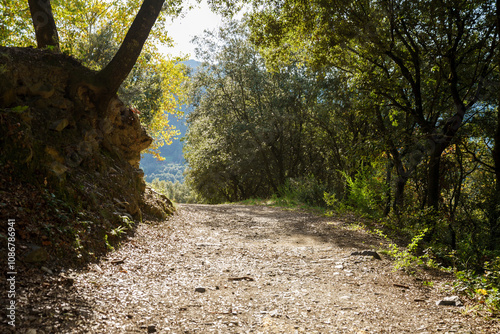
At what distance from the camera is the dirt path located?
2.77 metres

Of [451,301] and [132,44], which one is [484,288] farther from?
[132,44]

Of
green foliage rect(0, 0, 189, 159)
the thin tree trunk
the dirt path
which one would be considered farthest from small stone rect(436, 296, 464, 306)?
green foliage rect(0, 0, 189, 159)

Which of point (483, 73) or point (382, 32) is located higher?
point (382, 32)

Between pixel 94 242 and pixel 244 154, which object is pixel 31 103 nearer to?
pixel 94 242

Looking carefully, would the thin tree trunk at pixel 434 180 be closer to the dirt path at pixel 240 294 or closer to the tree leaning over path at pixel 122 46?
the dirt path at pixel 240 294

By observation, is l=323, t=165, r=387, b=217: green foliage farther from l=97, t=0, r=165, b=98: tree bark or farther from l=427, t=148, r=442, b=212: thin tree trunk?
A: l=97, t=0, r=165, b=98: tree bark

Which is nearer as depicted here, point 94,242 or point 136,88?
point 94,242

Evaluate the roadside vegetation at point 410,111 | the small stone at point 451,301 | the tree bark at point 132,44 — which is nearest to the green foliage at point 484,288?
the roadside vegetation at point 410,111

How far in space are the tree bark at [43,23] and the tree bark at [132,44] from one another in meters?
1.67

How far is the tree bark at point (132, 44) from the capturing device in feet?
20.7

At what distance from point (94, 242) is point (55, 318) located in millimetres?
1964

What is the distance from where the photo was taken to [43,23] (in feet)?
23.1

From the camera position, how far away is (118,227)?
207 inches

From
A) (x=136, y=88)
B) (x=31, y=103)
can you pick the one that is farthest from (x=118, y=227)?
(x=136, y=88)
